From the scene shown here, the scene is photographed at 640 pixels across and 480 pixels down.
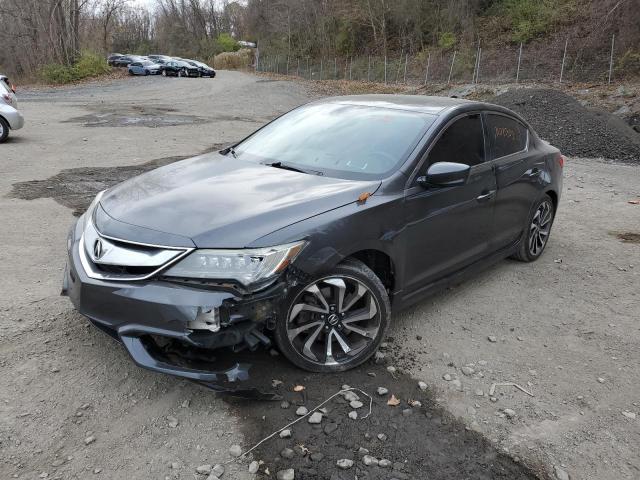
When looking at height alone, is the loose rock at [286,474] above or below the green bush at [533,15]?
below

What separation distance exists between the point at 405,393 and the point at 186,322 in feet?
4.56

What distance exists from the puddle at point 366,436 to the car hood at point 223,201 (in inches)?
37.6

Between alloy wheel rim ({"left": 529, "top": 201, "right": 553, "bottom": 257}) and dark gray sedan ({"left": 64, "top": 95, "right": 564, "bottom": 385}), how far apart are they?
63cm

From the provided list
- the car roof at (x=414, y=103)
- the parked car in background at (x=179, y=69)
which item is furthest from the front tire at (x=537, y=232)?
the parked car in background at (x=179, y=69)

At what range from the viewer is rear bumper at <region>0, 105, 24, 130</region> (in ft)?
36.2

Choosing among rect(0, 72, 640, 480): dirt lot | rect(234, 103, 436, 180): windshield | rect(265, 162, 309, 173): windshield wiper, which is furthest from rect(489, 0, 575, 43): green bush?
rect(265, 162, 309, 173): windshield wiper

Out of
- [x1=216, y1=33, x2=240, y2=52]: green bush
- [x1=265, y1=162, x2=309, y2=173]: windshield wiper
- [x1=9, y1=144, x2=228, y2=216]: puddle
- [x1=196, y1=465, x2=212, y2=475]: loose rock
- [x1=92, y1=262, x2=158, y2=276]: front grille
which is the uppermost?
[x1=216, y1=33, x2=240, y2=52]: green bush

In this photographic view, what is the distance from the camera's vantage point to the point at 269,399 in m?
3.11

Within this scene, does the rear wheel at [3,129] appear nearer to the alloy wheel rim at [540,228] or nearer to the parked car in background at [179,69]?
the alloy wheel rim at [540,228]

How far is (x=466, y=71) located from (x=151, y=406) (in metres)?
32.1

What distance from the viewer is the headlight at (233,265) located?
2.88m

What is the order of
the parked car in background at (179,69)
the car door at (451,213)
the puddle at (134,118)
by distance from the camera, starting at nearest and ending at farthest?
the car door at (451,213), the puddle at (134,118), the parked car in background at (179,69)

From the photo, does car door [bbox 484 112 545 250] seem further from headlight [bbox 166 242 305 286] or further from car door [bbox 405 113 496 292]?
headlight [bbox 166 242 305 286]

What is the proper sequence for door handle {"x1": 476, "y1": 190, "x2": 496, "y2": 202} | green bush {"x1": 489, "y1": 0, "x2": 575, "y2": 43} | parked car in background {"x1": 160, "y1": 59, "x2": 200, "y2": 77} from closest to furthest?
door handle {"x1": 476, "y1": 190, "x2": 496, "y2": 202} < green bush {"x1": 489, "y1": 0, "x2": 575, "y2": 43} < parked car in background {"x1": 160, "y1": 59, "x2": 200, "y2": 77}
